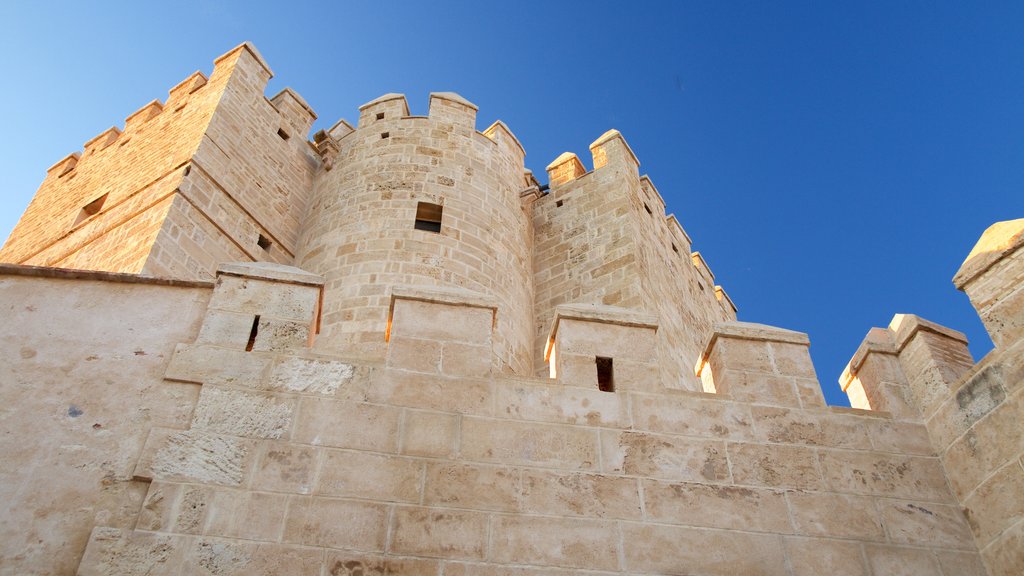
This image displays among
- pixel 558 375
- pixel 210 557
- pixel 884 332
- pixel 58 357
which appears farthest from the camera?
pixel 884 332

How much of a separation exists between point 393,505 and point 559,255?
8.60 metres

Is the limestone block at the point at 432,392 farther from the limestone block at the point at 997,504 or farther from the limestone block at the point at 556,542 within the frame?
the limestone block at the point at 997,504

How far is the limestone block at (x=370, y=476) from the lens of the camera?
4426 millimetres

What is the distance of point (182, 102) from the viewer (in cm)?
1340

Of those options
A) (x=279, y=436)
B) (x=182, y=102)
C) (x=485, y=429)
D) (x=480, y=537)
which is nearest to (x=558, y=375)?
(x=485, y=429)

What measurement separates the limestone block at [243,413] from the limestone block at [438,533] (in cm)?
81

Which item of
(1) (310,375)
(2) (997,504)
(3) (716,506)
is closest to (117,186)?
(1) (310,375)

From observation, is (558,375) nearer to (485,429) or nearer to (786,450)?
(485,429)

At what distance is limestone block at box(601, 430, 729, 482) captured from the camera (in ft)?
15.6

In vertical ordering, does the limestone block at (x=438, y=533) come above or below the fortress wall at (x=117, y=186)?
below

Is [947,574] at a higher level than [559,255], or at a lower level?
lower

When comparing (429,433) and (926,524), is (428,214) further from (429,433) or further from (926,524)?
(926,524)

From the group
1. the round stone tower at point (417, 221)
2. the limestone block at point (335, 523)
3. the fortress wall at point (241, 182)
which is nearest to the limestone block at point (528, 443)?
the limestone block at point (335, 523)

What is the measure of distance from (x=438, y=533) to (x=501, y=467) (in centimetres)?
51
